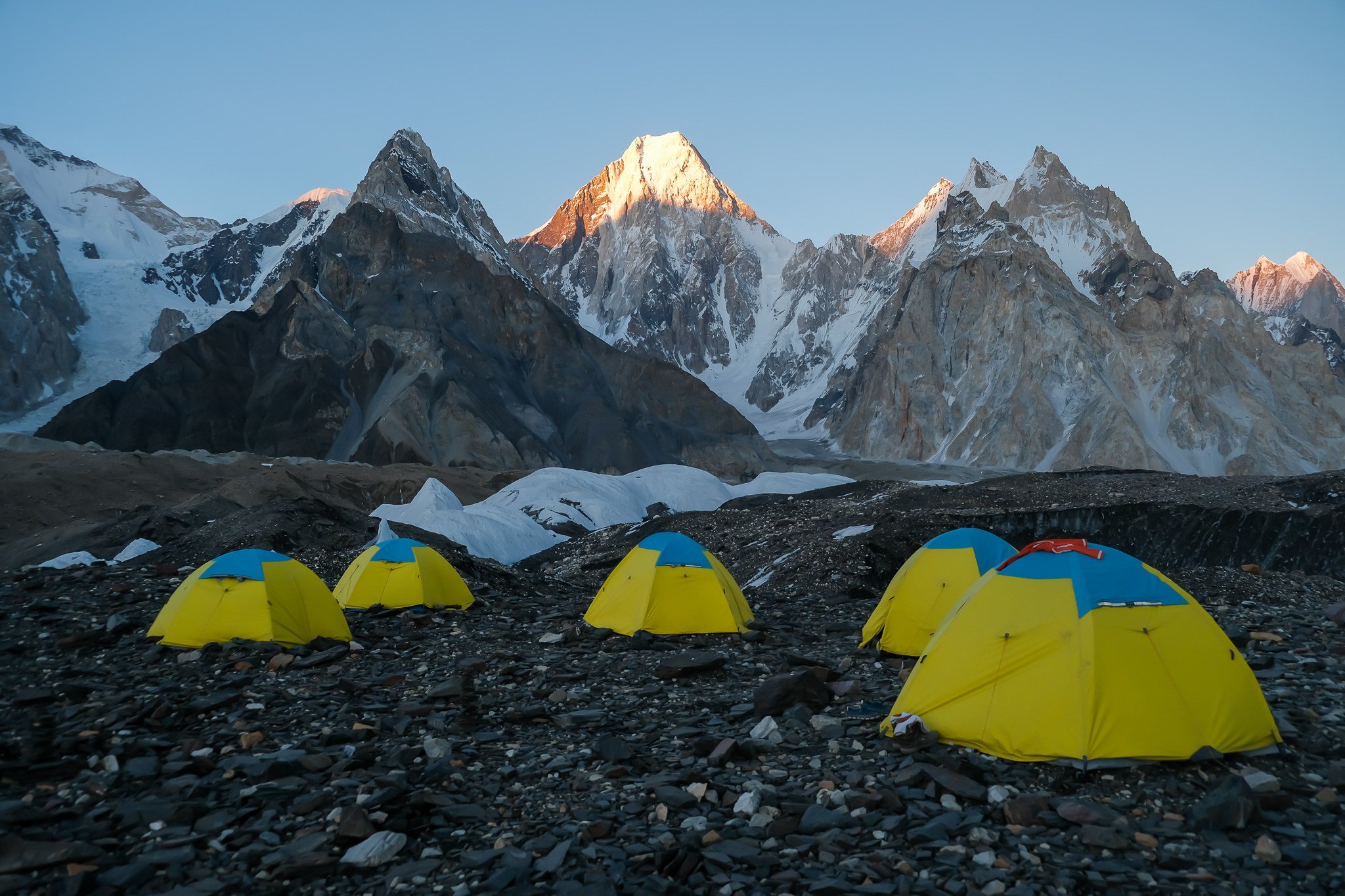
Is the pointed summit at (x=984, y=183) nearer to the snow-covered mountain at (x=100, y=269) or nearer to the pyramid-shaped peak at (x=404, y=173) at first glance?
the pyramid-shaped peak at (x=404, y=173)

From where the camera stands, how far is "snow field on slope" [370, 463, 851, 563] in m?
28.2

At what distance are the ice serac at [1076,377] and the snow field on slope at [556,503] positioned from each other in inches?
2653

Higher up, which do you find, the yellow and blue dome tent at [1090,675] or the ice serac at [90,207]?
the ice serac at [90,207]

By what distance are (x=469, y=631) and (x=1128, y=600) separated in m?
9.48

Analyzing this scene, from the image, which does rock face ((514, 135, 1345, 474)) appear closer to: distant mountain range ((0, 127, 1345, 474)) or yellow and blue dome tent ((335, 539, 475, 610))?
distant mountain range ((0, 127, 1345, 474))

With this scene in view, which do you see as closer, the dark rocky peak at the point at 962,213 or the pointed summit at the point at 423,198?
the pointed summit at the point at 423,198

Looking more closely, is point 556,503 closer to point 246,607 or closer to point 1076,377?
point 246,607

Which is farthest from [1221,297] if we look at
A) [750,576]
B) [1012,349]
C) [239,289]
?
[239,289]

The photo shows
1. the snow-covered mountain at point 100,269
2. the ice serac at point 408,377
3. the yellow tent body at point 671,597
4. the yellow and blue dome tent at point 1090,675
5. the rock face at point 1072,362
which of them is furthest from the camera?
the snow-covered mountain at point 100,269

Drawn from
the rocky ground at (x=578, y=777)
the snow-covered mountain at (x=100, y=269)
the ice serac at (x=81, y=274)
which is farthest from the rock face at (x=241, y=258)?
the rocky ground at (x=578, y=777)

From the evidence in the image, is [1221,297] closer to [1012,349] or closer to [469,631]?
[1012,349]

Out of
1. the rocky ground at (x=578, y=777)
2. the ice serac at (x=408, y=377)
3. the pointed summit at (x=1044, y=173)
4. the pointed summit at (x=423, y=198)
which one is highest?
the pointed summit at (x=1044, y=173)

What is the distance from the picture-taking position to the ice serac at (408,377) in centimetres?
8438

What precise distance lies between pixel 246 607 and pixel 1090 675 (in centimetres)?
1032
